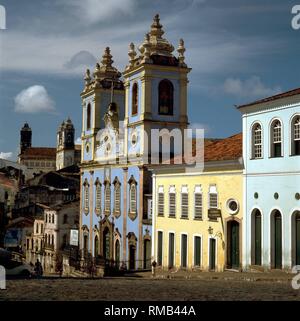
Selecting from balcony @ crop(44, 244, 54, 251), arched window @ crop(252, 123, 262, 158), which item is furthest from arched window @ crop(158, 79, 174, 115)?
balcony @ crop(44, 244, 54, 251)

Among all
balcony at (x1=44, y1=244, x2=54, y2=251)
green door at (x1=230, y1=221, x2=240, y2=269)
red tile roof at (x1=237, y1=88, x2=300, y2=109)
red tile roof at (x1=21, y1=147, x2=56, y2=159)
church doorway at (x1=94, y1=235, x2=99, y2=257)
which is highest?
red tile roof at (x1=21, y1=147, x2=56, y2=159)

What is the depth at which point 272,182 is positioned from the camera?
24.4 meters

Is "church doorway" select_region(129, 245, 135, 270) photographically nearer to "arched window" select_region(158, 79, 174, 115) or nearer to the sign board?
"arched window" select_region(158, 79, 174, 115)

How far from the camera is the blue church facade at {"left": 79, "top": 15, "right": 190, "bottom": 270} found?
38594 millimetres

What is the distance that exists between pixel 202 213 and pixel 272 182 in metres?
5.95

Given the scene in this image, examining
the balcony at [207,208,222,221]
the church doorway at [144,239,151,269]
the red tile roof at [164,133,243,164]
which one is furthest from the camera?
the church doorway at [144,239,151,269]

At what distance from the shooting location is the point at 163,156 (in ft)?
127

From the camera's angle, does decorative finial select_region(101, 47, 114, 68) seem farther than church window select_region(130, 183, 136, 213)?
Yes

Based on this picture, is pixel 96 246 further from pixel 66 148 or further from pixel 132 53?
pixel 66 148

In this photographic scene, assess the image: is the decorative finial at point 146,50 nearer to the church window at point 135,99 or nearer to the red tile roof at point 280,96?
the church window at point 135,99

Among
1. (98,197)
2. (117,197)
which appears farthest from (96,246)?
(117,197)

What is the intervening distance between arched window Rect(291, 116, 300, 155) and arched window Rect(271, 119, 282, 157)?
30.8 inches

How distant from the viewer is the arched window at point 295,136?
916 inches

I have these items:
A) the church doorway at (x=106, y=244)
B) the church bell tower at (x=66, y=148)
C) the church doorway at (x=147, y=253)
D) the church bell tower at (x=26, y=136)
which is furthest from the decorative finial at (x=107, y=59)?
the church bell tower at (x=26, y=136)
